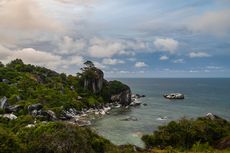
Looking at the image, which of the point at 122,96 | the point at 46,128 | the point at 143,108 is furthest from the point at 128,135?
the point at 122,96

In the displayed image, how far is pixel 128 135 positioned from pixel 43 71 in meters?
85.3

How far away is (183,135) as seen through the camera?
67.8 m

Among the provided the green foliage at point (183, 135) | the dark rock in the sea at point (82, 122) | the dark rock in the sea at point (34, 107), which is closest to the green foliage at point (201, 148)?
the green foliage at point (183, 135)

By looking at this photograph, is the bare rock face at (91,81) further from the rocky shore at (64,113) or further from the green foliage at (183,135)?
the green foliage at (183,135)

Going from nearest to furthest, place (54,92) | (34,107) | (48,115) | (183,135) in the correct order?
(183,135)
(48,115)
(34,107)
(54,92)

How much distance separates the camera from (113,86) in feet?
503

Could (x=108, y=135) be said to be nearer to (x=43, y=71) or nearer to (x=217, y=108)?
(x=217, y=108)

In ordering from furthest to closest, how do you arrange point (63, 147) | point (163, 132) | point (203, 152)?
point (163, 132), point (203, 152), point (63, 147)

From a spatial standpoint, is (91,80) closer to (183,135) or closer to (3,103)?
(3,103)

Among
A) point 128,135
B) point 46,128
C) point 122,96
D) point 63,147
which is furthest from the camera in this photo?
point 122,96

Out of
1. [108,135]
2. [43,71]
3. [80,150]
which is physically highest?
[43,71]

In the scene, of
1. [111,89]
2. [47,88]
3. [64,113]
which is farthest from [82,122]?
[111,89]

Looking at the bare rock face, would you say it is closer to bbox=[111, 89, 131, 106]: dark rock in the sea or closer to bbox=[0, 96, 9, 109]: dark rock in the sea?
bbox=[111, 89, 131, 106]: dark rock in the sea

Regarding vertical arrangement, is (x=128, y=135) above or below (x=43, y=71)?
below
